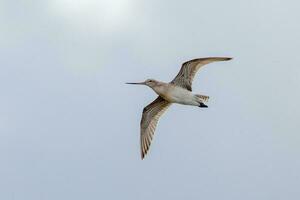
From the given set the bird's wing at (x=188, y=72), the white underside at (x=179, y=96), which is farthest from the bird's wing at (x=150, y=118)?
the bird's wing at (x=188, y=72)

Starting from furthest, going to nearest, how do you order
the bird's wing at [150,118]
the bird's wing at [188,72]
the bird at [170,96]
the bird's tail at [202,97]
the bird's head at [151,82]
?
1. the bird's wing at [150,118]
2. the bird's head at [151,82]
3. the bird's tail at [202,97]
4. the bird at [170,96]
5. the bird's wing at [188,72]

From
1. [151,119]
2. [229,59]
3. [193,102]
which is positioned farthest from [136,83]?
[229,59]

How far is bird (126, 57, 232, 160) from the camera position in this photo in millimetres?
39875

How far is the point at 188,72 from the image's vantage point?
4022 centimetres

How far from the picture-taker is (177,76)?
133ft

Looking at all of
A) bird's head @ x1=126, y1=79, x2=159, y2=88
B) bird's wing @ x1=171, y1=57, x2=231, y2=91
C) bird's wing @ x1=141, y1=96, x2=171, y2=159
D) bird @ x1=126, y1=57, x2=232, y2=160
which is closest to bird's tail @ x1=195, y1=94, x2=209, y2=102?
bird @ x1=126, y1=57, x2=232, y2=160

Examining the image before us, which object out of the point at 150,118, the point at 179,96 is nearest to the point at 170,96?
the point at 179,96

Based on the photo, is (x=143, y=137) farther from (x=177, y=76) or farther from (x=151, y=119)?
(x=177, y=76)

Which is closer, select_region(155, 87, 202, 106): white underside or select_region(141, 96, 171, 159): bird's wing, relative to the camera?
select_region(155, 87, 202, 106): white underside

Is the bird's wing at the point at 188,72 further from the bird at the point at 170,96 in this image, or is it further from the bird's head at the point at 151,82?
the bird's head at the point at 151,82

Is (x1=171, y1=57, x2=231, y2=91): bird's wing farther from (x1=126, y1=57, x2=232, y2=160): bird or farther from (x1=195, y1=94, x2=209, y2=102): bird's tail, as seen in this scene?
(x1=195, y1=94, x2=209, y2=102): bird's tail

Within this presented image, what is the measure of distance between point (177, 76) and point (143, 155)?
17.4 ft

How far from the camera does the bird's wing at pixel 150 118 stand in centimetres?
4388

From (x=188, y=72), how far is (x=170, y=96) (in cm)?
176
